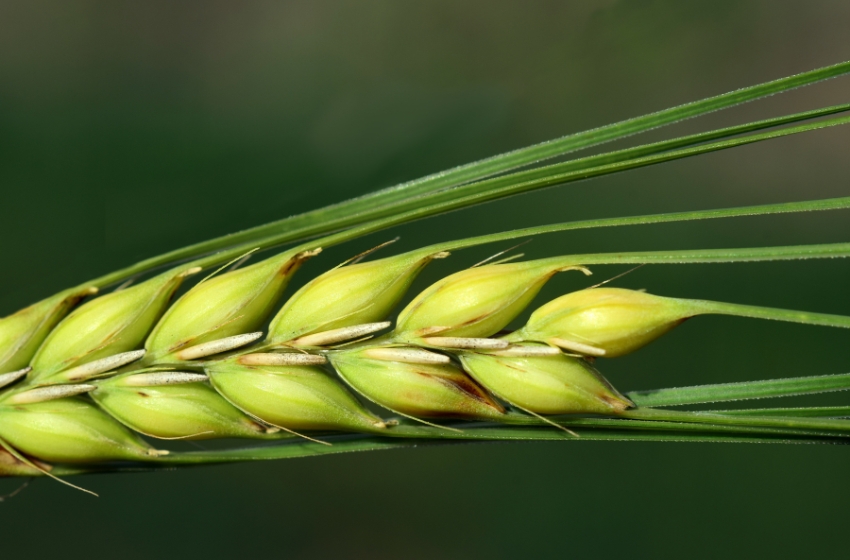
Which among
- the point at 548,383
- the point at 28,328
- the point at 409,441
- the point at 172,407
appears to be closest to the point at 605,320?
the point at 548,383

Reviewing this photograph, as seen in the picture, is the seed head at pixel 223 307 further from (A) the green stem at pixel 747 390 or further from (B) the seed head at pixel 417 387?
(A) the green stem at pixel 747 390

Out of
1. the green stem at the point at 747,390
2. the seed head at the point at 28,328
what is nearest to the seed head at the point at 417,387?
the green stem at the point at 747,390

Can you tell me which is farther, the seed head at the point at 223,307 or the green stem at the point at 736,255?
the seed head at the point at 223,307

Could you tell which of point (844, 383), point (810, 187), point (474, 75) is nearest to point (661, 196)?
point (810, 187)

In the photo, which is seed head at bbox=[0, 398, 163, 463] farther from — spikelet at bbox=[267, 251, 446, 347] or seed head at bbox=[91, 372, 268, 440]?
spikelet at bbox=[267, 251, 446, 347]

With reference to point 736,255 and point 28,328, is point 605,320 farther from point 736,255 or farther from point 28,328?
point 28,328

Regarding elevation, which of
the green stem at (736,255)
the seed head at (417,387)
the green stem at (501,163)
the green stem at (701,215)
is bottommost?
the seed head at (417,387)

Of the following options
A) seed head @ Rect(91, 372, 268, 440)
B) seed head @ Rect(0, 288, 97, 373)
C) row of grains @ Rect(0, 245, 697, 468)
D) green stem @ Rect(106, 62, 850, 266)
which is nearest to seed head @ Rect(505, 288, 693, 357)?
row of grains @ Rect(0, 245, 697, 468)
